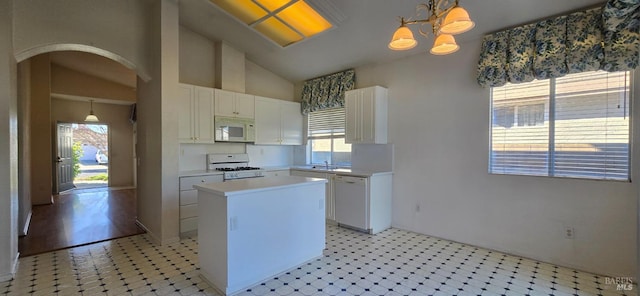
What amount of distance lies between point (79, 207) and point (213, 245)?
16.6 ft

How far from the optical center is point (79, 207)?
5711mm

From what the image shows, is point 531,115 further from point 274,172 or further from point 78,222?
point 78,222

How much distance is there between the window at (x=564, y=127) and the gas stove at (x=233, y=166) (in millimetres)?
3405

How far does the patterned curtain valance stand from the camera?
4.84m

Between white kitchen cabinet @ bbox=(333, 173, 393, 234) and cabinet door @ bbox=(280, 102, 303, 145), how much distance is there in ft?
5.21

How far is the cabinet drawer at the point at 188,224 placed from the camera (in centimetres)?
384

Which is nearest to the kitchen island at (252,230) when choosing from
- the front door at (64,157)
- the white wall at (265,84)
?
the white wall at (265,84)

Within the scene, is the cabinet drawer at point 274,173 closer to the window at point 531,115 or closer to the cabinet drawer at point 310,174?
the cabinet drawer at point 310,174

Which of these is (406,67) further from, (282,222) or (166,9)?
(166,9)

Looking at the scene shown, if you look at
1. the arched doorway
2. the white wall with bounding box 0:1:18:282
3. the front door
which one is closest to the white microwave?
the arched doorway

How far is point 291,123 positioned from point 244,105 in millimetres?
1089

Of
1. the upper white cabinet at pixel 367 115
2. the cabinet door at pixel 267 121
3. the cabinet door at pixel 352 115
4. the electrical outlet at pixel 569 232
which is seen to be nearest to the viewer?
the electrical outlet at pixel 569 232

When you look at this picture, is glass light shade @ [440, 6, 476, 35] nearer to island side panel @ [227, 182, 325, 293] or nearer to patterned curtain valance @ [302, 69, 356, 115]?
island side panel @ [227, 182, 325, 293]

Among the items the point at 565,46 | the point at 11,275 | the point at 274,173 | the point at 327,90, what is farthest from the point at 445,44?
the point at 11,275
